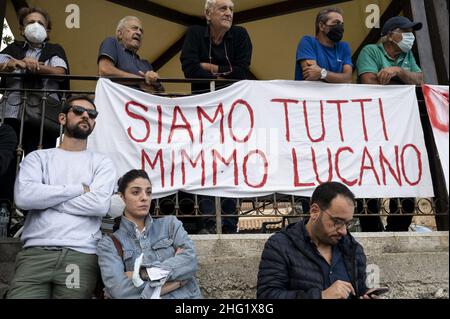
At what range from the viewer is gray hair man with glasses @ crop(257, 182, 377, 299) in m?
3.30

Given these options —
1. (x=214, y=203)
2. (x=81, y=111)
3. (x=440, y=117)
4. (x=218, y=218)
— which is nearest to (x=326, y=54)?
(x=440, y=117)

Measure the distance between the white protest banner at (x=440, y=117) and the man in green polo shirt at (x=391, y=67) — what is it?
64 cm

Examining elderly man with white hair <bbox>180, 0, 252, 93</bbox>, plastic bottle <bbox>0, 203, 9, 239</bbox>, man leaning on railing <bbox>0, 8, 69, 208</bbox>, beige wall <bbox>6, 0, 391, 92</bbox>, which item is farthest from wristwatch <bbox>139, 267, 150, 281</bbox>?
beige wall <bbox>6, 0, 391, 92</bbox>

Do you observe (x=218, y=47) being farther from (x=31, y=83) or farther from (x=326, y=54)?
(x=31, y=83)

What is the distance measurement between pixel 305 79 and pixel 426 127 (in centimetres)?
137

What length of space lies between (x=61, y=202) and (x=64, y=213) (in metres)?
0.08

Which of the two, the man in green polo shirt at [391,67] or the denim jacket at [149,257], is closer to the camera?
the denim jacket at [149,257]

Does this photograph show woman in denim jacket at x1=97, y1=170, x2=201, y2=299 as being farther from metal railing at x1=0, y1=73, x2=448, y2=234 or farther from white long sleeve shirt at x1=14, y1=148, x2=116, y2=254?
metal railing at x1=0, y1=73, x2=448, y2=234

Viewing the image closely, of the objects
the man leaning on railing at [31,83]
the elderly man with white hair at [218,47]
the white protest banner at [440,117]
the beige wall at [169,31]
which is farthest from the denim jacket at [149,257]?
the beige wall at [169,31]

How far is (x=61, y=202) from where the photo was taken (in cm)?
368

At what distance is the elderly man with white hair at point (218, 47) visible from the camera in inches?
211

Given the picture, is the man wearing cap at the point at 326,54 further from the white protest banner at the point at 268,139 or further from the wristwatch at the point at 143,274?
the wristwatch at the point at 143,274
